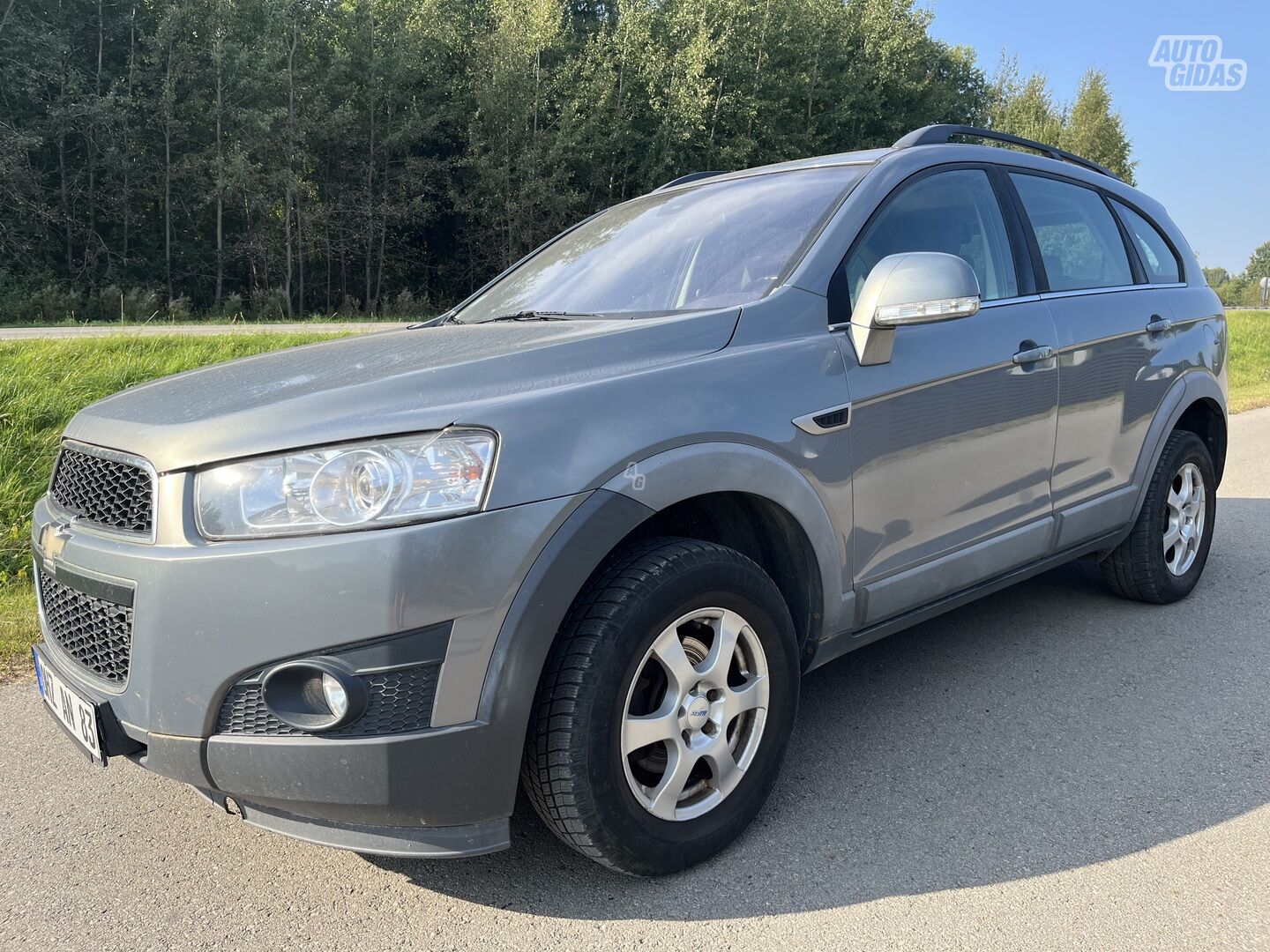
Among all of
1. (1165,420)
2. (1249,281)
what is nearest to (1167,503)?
(1165,420)

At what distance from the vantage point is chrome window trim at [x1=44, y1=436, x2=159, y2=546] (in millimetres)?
1989

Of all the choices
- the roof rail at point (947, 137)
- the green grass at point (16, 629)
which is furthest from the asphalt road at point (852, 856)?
the roof rail at point (947, 137)

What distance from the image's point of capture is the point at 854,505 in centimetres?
261

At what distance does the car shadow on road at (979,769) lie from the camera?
228 cm

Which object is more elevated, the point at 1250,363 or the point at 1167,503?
the point at 1167,503

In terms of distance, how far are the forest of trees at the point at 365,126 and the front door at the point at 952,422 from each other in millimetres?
22097

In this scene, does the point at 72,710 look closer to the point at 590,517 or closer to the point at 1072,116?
the point at 590,517

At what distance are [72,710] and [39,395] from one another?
4874 mm

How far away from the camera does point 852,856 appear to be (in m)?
2.37

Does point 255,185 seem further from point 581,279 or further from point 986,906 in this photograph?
point 986,906

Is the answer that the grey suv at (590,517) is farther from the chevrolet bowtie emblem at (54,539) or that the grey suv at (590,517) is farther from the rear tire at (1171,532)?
the rear tire at (1171,532)

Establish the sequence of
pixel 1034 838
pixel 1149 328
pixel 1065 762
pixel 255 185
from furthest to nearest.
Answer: pixel 255 185 < pixel 1149 328 < pixel 1065 762 < pixel 1034 838

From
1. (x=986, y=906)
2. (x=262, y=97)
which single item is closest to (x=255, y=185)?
(x=262, y=97)

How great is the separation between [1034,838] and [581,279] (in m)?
2.11
